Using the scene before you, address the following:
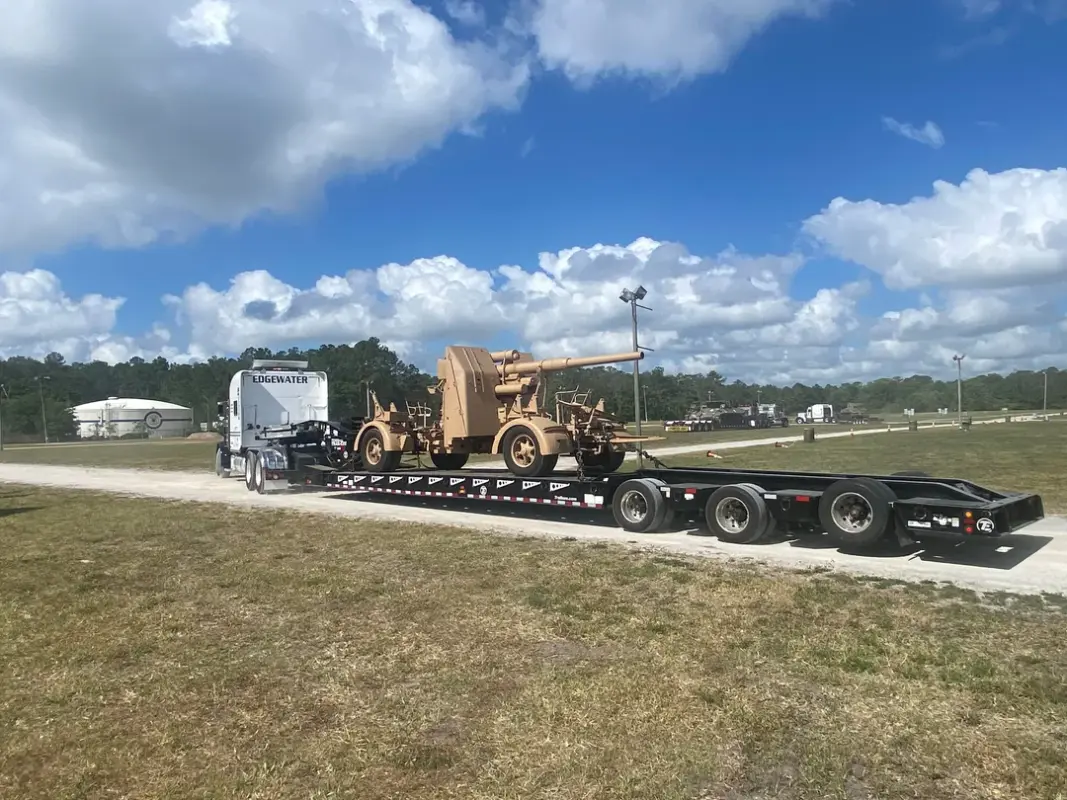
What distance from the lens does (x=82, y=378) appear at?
143m

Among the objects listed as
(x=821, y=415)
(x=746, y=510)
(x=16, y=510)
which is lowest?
(x=16, y=510)

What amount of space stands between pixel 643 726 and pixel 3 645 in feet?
15.9

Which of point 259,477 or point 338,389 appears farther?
point 338,389

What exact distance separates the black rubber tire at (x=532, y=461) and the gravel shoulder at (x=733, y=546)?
772 millimetres

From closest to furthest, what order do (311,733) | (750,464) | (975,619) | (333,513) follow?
(311,733) < (975,619) < (333,513) < (750,464)

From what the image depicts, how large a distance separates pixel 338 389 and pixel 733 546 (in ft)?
197

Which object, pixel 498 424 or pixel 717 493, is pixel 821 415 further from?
→ pixel 717 493

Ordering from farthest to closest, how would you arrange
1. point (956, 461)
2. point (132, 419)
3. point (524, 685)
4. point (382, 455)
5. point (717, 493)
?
point (132, 419), point (956, 461), point (382, 455), point (717, 493), point (524, 685)

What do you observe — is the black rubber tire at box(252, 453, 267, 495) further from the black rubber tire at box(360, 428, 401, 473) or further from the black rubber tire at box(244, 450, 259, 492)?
the black rubber tire at box(360, 428, 401, 473)

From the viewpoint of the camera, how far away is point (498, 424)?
48.8 feet

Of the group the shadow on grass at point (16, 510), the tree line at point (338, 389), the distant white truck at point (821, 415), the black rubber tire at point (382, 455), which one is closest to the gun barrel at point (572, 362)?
the black rubber tire at point (382, 455)

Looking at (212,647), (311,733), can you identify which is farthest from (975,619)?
(212,647)

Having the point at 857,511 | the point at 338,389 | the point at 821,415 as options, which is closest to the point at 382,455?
the point at 857,511

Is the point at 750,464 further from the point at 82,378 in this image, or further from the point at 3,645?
the point at 82,378
